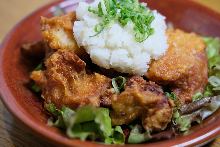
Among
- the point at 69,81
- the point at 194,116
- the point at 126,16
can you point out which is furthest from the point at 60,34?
the point at 194,116

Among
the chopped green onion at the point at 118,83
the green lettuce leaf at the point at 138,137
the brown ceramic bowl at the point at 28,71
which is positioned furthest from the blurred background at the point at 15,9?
the green lettuce leaf at the point at 138,137

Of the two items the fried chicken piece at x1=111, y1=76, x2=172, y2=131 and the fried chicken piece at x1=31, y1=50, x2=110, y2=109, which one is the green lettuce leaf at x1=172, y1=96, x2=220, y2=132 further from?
the fried chicken piece at x1=31, y1=50, x2=110, y2=109

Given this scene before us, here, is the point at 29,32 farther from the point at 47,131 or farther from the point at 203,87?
the point at 203,87

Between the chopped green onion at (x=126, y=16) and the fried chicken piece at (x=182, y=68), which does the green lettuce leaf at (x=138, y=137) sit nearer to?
the fried chicken piece at (x=182, y=68)

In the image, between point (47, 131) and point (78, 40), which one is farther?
point (78, 40)

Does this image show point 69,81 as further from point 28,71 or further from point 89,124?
point 28,71

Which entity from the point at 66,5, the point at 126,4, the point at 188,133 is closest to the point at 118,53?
the point at 126,4
